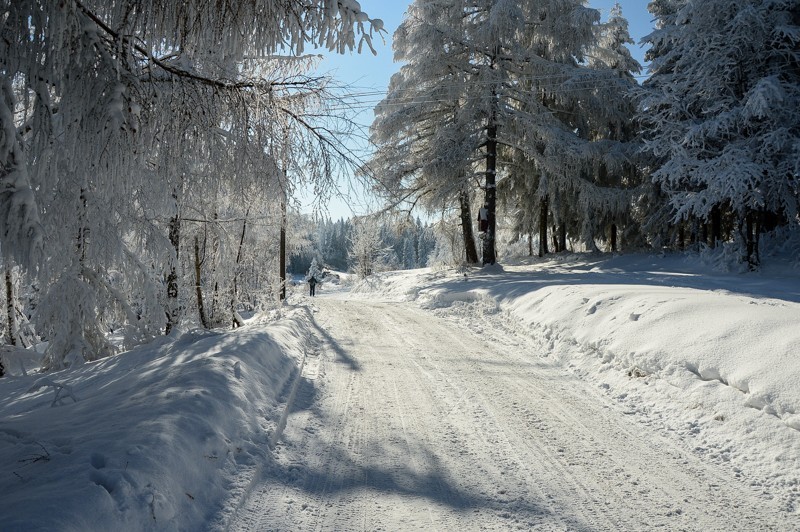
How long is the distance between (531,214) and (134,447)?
2233 centimetres

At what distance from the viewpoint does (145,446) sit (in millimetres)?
3084

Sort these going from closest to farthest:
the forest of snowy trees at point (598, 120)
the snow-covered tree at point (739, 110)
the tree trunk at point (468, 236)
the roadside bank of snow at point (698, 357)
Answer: the roadside bank of snow at point (698, 357), the snow-covered tree at point (739, 110), the forest of snowy trees at point (598, 120), the tree trunk at point (468, 236)

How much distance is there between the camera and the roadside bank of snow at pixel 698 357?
395 cm

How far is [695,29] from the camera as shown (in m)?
13.7

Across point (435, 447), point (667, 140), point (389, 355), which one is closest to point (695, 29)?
point (667, 140)

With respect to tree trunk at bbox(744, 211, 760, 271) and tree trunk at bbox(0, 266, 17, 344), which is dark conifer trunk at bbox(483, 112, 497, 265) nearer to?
tree trunk at bbox(744, 211, 760, 271)

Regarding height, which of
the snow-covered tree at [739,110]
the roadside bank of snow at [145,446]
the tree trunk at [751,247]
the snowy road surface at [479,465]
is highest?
the snow-covered tree at [739,110]

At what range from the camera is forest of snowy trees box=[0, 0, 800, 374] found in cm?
282

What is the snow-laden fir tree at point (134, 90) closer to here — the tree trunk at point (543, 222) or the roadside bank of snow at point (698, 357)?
the roadside bank of snow at point (698, 357)

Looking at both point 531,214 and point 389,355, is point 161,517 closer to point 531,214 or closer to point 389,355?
point 389,355

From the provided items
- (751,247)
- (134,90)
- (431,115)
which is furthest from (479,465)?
(431,115)

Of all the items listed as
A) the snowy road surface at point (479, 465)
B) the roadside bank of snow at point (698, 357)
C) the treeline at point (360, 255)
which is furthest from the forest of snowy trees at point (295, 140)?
the treeline at point (360, 255)

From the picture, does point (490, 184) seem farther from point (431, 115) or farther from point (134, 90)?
point (134, 90)

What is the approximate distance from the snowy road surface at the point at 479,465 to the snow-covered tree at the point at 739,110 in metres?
10.3
